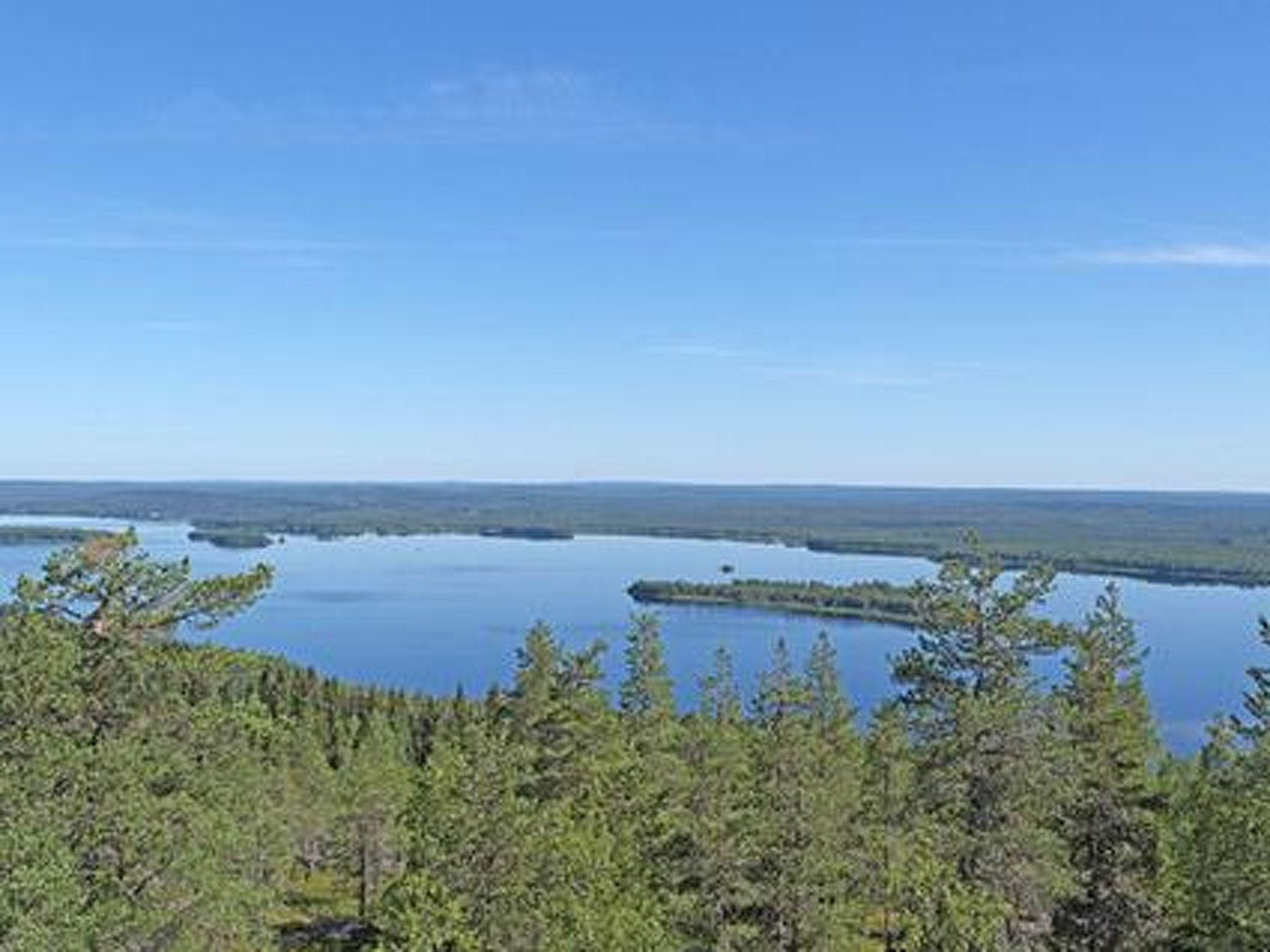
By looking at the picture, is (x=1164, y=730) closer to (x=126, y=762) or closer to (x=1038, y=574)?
(x=1038, y=574)

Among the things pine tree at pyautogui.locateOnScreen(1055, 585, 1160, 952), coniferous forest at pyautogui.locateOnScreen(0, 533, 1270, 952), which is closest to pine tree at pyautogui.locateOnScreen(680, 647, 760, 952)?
coniferous forest at pyautogui.locateOnScreen(0, 533, 1270, 952)

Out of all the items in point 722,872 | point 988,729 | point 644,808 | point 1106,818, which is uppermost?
point 988,729

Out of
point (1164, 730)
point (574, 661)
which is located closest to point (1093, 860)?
point (574, 661)

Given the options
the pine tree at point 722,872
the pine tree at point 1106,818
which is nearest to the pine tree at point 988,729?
the pine tree at point 1106,818

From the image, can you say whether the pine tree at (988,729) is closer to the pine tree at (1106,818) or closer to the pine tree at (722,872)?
the pine tree at (1106,818)

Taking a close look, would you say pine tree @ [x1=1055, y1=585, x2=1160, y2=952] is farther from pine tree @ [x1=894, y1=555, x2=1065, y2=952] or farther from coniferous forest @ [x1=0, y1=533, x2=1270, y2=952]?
pine tree @ [x1=894, y1=555, x2=1065, y2=952]

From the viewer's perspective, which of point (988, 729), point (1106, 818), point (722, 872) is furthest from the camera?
point (1106, 818)

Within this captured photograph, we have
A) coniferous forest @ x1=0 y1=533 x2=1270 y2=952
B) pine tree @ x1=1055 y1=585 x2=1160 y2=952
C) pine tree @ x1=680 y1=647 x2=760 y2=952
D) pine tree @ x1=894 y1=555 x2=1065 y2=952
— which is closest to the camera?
coniferous forest @ x1=0 y1=533 x2=1270 y2=952

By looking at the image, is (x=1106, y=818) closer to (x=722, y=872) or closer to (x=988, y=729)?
(x=988, y=729)

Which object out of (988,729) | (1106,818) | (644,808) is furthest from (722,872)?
(1106,818)
